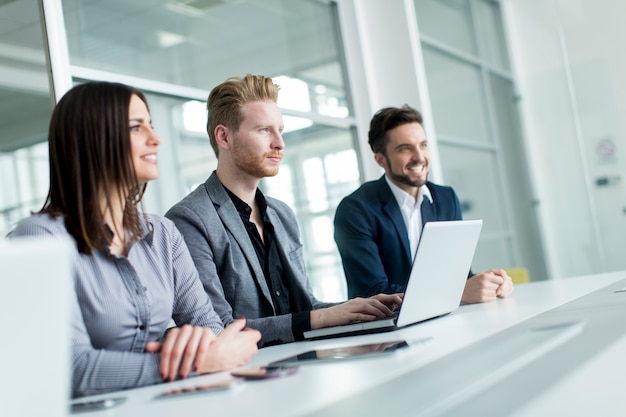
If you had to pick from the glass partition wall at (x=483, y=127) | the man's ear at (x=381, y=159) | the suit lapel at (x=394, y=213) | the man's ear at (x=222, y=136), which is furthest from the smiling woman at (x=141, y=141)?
the glass partition wall at (x=483, y=127)

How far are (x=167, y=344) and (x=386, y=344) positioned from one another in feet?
1.35

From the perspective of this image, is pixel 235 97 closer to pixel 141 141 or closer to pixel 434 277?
pixel 141 141

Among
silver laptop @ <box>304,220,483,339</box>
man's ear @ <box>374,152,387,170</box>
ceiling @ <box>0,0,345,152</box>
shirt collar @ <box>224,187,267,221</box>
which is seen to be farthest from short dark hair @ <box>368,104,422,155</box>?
silver laptop @ <box>304,220,483,339</box>

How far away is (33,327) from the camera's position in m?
0.69

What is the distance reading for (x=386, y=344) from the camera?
1.37 metres

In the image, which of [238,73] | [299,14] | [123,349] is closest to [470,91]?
[299,14]

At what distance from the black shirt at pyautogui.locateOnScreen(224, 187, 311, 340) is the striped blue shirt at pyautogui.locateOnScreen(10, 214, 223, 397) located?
0.52m

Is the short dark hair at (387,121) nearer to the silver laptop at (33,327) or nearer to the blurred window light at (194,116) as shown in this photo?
the blurred window light at (194,116)

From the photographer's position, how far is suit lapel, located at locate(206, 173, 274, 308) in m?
2.28

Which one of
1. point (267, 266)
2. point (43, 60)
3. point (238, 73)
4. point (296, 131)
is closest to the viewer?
point (267, 266)

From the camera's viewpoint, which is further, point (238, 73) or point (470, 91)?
point (470, 91)

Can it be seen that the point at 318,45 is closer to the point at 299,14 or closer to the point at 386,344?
the point at 299,14

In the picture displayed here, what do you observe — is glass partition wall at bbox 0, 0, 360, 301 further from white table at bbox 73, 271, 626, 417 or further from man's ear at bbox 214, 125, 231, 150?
white table at bbox 73, 271, 626, 417

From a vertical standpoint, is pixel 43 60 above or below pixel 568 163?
above
